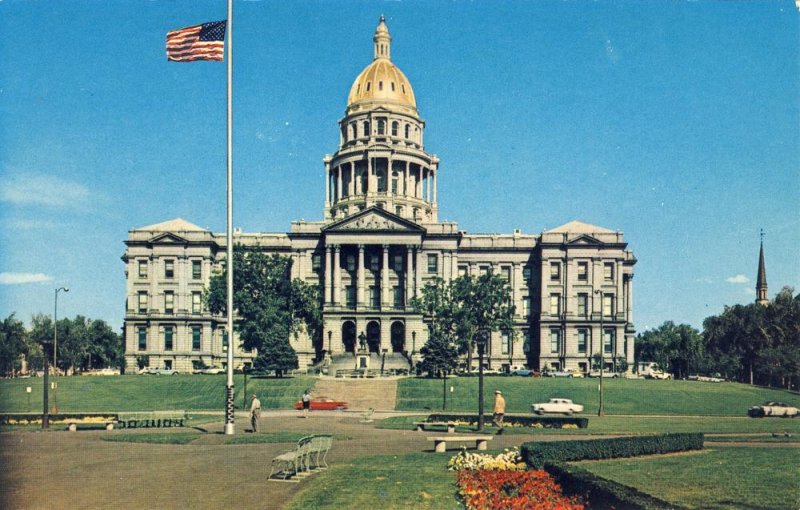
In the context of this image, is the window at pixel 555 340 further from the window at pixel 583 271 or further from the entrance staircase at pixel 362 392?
the entrance staircase at pixel 362 392

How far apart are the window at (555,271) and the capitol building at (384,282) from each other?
0.42 ft

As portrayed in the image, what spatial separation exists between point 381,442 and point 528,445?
871 cm

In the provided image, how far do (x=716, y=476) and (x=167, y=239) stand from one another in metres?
86.8

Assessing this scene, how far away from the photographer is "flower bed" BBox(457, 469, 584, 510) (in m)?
16.7

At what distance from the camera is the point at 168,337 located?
3907 inches

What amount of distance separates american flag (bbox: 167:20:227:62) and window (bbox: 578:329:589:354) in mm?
76635

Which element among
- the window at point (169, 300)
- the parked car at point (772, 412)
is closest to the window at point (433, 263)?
the window at point (169, 300)

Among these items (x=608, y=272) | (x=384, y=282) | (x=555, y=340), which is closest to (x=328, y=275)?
(x=384, y=282)

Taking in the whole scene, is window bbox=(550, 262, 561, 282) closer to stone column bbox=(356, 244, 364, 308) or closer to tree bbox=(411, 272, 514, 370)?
tree bbox=(411, 272, 514, 370)

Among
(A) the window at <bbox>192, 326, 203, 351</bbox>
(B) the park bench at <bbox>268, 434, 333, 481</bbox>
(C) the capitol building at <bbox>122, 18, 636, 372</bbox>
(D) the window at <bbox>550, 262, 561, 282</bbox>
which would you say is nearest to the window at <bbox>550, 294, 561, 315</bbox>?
(C) the capitol building at <bbox>122, 18, 636, 372</bbox>

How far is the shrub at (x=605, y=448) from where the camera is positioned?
74.2ft

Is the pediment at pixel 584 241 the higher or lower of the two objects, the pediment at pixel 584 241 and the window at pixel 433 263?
the higher

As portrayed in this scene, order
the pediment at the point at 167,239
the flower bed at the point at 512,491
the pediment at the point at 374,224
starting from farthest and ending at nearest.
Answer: the pediment at the point at 167,239, the pediment at the point at 374,224, the flower bed at the point at 512,491

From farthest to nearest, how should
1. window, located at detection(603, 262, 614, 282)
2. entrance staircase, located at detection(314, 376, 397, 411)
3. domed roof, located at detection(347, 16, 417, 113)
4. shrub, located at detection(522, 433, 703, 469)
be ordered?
domed roof, located at detection(347, 16, 417, 113)
window, located at detection(603, 262, 614, 282)
entrance staircase, located at detection(314, 376, 397, 411)
shrub, located at detection(522, 433, 703, 469)
